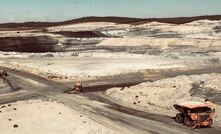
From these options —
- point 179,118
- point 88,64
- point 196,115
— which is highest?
point 196,115

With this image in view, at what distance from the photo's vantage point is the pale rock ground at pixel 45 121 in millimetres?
33469

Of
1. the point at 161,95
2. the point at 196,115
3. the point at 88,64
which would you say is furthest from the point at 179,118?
the point at 88,64

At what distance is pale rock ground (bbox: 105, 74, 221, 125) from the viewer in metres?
44.3

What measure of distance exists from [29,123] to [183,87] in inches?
897

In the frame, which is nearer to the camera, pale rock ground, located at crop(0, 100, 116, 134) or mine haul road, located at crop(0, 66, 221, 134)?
pale rock ground, located at crop(0, 100, 116, 134)

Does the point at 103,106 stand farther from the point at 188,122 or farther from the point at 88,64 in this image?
the point at 88,64

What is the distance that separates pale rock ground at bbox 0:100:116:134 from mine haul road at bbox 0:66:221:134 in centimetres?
196

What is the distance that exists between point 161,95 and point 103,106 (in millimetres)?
6901

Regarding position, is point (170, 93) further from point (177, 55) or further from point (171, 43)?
point (171, 43)

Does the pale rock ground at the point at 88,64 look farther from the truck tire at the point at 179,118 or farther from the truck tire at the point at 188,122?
the truck tire at the point at 188,122

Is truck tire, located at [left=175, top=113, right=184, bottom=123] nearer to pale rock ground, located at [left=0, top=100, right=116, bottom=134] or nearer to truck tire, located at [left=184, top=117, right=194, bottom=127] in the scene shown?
truck tire, located at [left=184, top=117, right=194, bottom=127]

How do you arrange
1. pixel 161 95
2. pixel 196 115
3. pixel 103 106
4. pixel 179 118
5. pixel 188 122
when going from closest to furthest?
1. pixel 196 115
2. pixel 188 122
3. pixel 179 118
4. pixel 103 106
5. pixel 161 95

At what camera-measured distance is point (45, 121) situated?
36250mm

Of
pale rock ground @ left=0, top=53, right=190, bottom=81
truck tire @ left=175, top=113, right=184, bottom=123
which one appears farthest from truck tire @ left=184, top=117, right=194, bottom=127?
pale rock ground @ left=0, top=53, right=190, bottom=81
